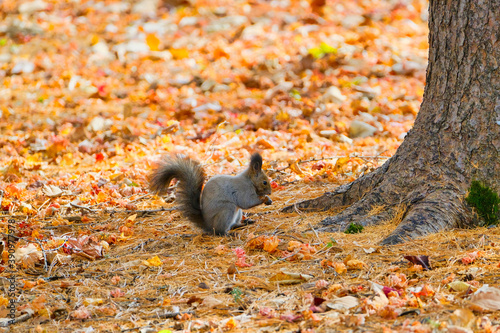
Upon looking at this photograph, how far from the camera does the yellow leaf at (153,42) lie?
1056cm

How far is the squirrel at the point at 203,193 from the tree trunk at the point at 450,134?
0.71m

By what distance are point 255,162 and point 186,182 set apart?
595 millimetres

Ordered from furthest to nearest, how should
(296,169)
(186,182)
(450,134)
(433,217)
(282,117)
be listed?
1. (282,117)
2. (296,169)
3. (186,182)
4. (450,134)
5. (433,217)

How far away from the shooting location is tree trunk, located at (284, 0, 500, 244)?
318 cm

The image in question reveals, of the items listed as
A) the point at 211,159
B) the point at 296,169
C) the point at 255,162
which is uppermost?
the point at 255,162

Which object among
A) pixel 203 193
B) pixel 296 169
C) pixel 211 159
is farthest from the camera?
pixel 211 159

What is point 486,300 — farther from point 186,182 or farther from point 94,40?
point 94,40

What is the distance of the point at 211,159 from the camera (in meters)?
5.61

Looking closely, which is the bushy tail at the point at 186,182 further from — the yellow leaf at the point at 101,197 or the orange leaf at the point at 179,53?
the orange leaf at the point at 179,53

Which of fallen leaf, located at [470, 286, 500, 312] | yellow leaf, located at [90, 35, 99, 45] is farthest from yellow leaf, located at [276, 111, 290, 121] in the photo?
yellow leaf, located at [90, 35, 99, 45]

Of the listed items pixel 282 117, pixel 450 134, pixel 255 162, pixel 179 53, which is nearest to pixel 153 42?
pixel 179 53

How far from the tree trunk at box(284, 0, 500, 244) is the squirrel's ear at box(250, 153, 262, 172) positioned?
29.5 inches

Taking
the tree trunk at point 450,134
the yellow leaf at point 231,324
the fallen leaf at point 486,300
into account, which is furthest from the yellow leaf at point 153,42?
the fallen leaf at point 486,300

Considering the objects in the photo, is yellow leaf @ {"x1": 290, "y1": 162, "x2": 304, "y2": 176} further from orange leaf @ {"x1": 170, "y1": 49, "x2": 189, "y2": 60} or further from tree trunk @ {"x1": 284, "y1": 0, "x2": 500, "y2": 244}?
orange leaf @ {"x1": 170, "y1": 49, "x2": 189, "y2": 60}
